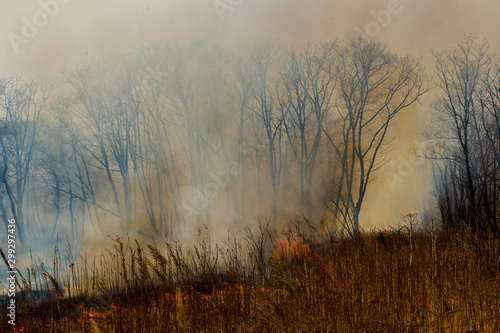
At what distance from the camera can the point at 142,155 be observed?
1579cm

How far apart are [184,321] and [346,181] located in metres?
13.3

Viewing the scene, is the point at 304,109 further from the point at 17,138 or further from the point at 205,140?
the point at 17,138

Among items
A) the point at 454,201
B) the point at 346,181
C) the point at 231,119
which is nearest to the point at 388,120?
the point at 346,181

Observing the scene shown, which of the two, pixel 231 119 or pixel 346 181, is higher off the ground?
pixel 231 119

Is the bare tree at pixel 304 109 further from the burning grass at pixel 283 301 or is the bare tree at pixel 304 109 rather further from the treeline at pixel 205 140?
the burning grass at pixel 283 301

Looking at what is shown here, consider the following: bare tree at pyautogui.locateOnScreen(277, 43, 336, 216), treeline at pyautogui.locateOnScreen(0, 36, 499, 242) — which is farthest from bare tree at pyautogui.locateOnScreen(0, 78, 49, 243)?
bare tree at pyautogui.locateOnScreen(277, 43, 336, 216)

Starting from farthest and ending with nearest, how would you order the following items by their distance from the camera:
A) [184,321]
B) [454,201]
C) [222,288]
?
[454,201] → [222,288] → [184,321]

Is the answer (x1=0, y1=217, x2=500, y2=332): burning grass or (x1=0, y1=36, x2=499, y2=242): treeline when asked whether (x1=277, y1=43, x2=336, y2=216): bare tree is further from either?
(x1=0, y1=217, x2=500, y2=332): burning grass

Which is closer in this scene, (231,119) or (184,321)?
(184,321)

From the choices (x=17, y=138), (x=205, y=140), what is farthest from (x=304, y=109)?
(x=17, y=138)

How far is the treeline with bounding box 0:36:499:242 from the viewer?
1438 cm

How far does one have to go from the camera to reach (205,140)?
15.4 metres

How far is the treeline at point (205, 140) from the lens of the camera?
566 inches

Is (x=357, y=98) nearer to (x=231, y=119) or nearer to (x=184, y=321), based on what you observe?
(x=231, y=119)
